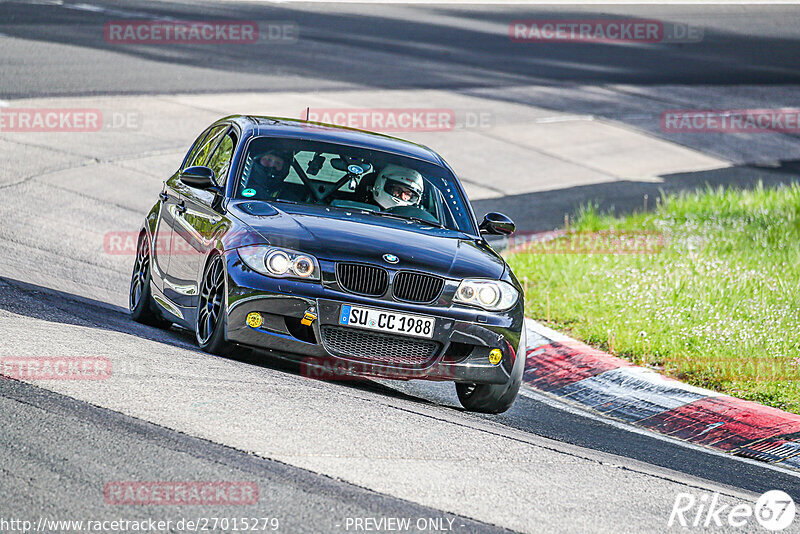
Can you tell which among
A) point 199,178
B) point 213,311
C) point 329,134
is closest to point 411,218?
point 329,134

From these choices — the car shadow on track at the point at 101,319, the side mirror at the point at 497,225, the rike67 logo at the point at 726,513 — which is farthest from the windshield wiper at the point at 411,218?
the rike67 logo at the point at 726,513

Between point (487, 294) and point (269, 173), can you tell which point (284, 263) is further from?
point (269, 173)

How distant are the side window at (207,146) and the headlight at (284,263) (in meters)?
2.36

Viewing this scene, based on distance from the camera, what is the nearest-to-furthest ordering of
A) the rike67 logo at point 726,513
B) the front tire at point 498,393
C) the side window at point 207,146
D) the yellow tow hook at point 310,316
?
the rike67 logo at point 726,513 < the yellow tow hook at point 310,316 < the front tire at point 498,393 < the side window at point 207,146

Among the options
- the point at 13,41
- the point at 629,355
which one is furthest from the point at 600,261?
the point at 13,41

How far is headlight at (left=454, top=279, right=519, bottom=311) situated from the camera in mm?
7637

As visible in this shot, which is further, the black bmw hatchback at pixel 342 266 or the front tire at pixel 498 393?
the front tire at pixel 498 393

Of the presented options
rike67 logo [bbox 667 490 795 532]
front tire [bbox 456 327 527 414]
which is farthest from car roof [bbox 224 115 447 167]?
rike67 logo [bbox 667 490 795 532]

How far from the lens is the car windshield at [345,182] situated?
8.56 meters

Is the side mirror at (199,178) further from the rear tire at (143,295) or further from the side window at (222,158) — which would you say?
the rear tire at (143,295)

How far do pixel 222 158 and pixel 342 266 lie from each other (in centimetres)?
208

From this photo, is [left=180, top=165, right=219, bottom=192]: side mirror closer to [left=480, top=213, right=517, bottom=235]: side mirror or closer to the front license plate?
the front license plate

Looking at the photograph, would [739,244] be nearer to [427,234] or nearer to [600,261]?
[600,261]

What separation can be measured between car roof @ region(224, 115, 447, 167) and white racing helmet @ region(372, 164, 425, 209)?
0.23 metres
